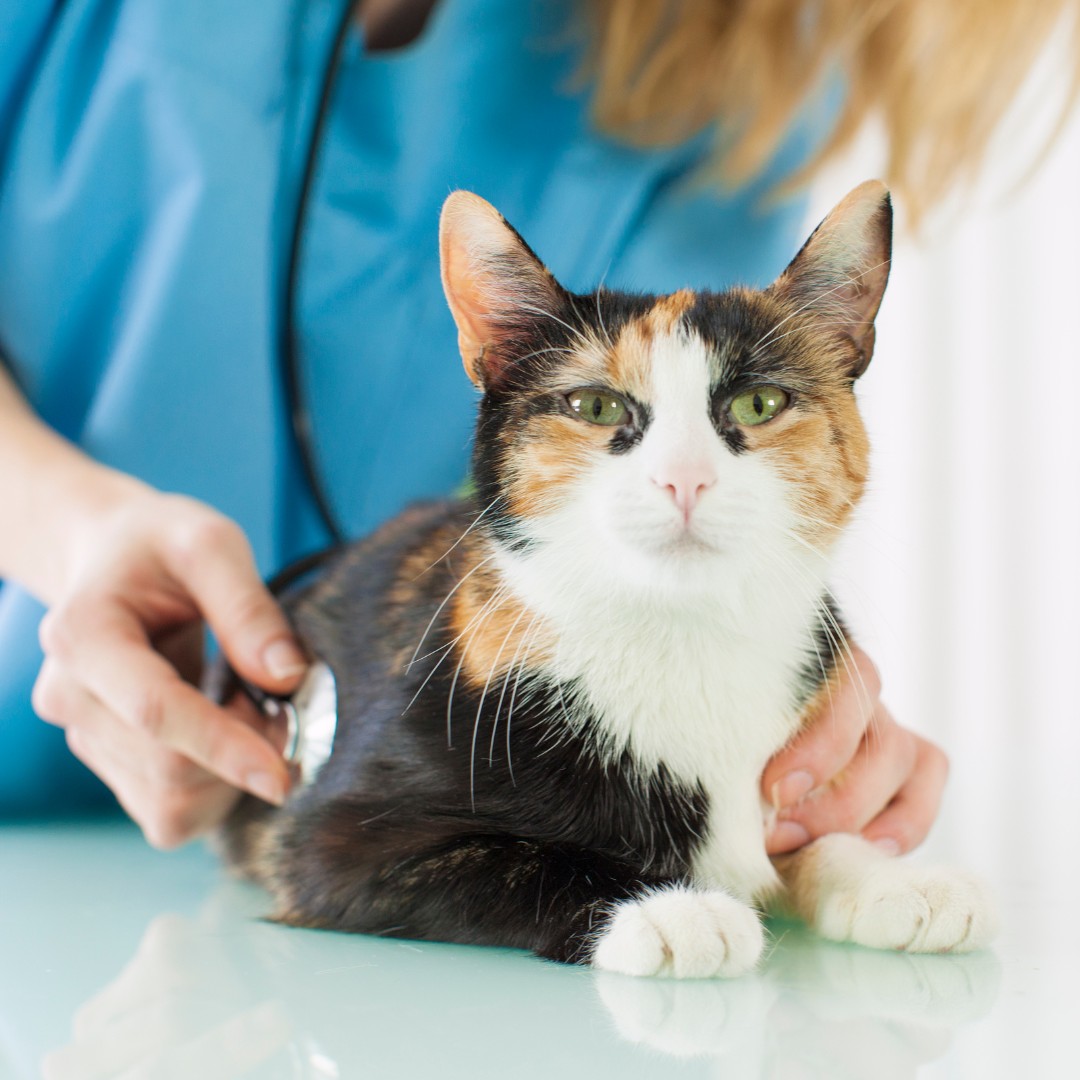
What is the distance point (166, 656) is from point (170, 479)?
0.83 feet

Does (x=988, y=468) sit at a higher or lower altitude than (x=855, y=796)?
higher

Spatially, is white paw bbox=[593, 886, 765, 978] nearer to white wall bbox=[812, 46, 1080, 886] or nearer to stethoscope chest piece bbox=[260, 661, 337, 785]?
stethoscope chest piece bbox=[260, 661, 337, 785]

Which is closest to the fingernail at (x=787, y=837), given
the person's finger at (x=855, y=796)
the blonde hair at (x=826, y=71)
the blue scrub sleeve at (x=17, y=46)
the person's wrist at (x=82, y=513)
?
the person's finger at (x=855, y=796)

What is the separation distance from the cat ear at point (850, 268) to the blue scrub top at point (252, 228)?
19.0 inches

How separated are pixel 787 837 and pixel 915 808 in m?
0.17

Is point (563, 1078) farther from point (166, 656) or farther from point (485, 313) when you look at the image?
point (166, 656)

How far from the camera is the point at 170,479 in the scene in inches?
47.8

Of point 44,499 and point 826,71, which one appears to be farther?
point 826,71

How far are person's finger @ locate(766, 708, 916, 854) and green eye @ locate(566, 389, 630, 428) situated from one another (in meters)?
0.32

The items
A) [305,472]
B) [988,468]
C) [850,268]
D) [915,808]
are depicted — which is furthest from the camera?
[988,468]

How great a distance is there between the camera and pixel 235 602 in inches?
35.7

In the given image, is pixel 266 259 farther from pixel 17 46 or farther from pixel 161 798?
pixel 161 798

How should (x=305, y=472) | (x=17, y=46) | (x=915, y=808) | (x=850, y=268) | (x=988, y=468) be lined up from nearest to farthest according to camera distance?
(x=850, y=268)
(x=915, y=808)
(x=17, y=46)
(x=305, y=472)
(x=988, y=468)

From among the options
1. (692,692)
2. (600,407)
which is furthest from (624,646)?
(600,407)
